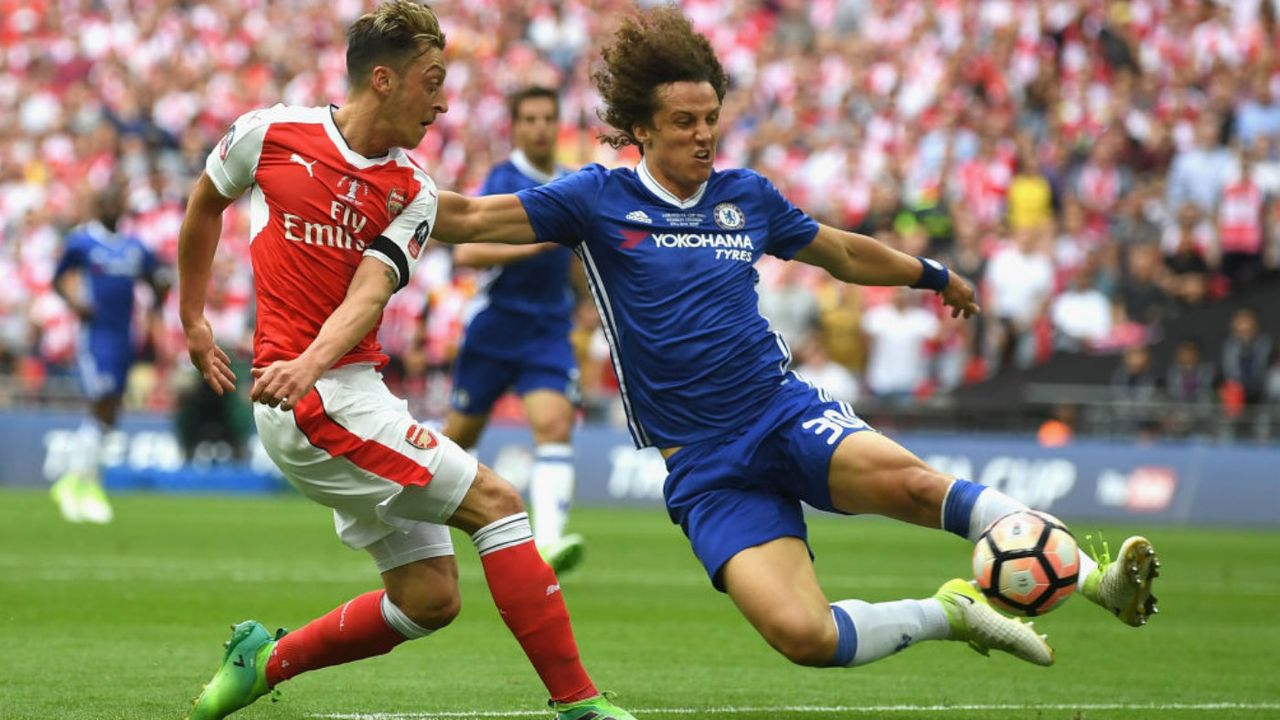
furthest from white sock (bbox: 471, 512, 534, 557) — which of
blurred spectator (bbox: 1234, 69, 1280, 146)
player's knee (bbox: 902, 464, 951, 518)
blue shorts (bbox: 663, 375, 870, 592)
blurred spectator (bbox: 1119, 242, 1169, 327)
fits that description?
blurred spectator (bbox: 1234, 69, 1280, 146)

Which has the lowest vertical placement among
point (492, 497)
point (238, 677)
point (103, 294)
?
point (238, 677)

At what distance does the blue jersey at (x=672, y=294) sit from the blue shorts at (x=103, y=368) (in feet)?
38.1

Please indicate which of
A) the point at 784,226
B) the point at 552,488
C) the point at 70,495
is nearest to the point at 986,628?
the point at 784,226

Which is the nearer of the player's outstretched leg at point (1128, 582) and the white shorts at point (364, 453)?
the player's outstretched leg at point (1128, 582)

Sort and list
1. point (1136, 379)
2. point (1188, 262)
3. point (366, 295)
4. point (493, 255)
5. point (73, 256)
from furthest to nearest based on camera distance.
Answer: point (1188, 262), point (1136, 379), point (73, 256), point (493, 255), point (366, 295)

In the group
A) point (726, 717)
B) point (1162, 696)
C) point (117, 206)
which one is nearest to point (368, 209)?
point (726, 717)

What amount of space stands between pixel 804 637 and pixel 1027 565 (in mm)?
827

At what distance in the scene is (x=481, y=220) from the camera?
657 centimetres

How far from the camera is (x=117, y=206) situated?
1734cm

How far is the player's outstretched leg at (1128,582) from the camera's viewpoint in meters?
5.82

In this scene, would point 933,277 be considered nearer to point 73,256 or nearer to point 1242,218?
point 73,256

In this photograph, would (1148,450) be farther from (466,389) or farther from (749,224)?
(749,224)

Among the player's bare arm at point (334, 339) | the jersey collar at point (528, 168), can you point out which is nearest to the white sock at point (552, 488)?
the jersey collar at point (528, 168)

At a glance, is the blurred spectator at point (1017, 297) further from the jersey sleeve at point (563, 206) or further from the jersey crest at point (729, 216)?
the jersey sleeve at point (563, 206)
